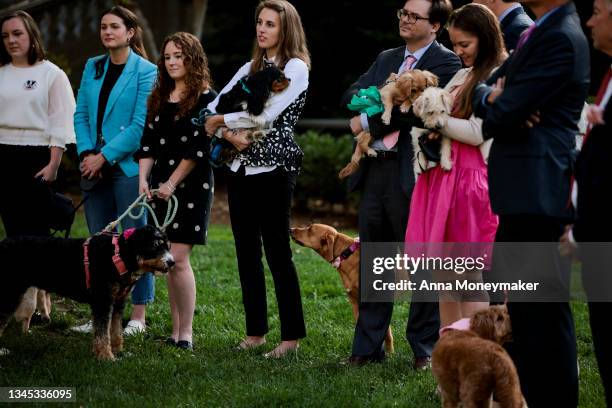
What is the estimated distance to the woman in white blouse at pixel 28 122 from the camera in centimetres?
629

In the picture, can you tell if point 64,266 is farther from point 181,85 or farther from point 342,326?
point 342,326

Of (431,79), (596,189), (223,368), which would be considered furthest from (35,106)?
(596,189)

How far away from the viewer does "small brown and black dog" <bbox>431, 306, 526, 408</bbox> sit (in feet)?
12.4

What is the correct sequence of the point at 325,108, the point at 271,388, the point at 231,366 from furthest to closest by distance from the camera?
the point at 325,108 → the point at 231,366 → the point at 271,388

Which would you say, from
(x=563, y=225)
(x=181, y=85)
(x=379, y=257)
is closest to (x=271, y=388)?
(x=379, y=257)

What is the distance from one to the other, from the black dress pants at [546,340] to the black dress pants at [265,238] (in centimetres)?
209

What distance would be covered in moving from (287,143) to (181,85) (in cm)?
98

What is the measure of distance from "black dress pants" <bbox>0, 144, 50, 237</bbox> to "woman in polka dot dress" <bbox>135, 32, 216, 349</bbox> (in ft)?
3.10

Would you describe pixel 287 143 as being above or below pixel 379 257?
above

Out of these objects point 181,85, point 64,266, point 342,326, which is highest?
point 181,85

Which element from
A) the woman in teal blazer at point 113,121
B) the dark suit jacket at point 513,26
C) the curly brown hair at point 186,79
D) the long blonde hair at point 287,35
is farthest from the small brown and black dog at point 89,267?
the dark suit jacket at point 513,26

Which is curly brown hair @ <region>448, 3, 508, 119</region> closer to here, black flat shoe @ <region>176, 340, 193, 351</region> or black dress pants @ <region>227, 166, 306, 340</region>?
black dress pants @ <region>227, 166, 306, 340</region>

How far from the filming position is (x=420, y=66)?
509cm

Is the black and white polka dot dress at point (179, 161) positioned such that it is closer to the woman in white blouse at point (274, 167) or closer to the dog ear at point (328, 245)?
the woman in white blouse at point (274, 167)
